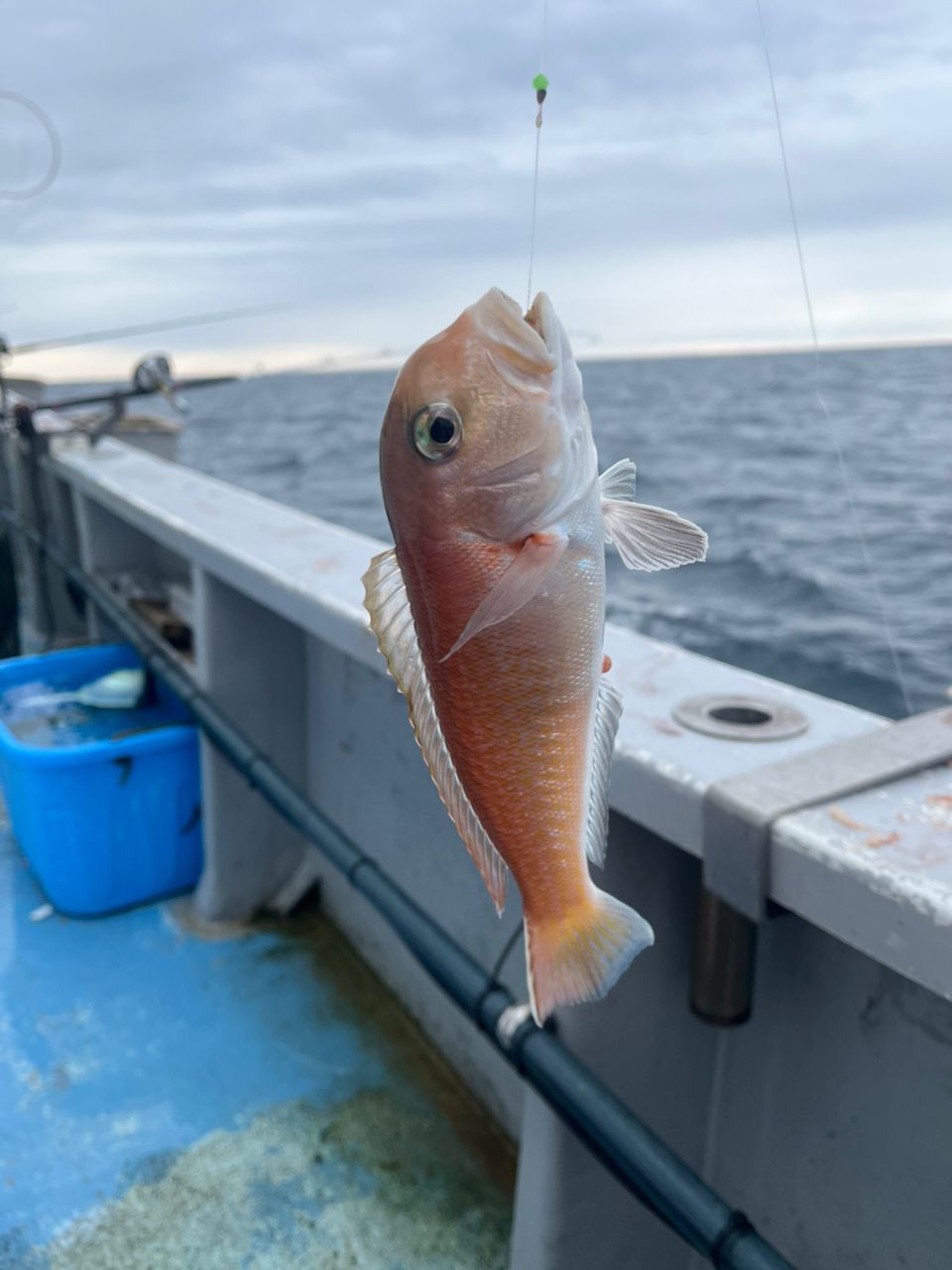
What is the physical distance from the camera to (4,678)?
145 inches

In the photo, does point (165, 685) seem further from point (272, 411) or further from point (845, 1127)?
point (272, 411)

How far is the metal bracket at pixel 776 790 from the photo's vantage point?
1303mm

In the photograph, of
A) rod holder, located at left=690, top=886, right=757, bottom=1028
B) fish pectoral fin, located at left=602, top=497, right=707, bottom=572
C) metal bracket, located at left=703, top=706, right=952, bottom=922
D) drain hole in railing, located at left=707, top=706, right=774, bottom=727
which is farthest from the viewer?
drain hole in railing, located at left=707, top=706, right=774, bottom=727

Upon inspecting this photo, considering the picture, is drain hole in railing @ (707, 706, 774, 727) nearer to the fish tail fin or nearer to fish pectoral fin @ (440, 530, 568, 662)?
the fish tail fin

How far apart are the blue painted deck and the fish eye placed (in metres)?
1.91

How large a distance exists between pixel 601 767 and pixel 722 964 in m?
0.87

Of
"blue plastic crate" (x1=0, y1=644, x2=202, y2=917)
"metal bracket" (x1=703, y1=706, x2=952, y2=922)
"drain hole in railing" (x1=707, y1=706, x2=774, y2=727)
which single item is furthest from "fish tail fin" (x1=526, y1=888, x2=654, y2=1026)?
"blue plastic crate" (x1=0, y1=644, x2=202, y2=917)

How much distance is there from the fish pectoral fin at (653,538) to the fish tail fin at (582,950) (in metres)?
0.27

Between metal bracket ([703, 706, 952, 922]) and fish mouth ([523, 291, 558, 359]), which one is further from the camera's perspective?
metal bracket ([703, 706, 952, 922])

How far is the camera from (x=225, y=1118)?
7.96 ft

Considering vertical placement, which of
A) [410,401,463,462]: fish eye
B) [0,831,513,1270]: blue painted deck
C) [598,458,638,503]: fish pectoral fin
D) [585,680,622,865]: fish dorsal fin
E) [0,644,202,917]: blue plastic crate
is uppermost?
[410,401,463,462]: fish eye

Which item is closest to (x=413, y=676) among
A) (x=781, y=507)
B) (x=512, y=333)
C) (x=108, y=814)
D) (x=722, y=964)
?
(x=512, y=333)

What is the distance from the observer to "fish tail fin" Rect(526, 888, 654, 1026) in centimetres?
79

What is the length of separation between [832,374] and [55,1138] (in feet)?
108
